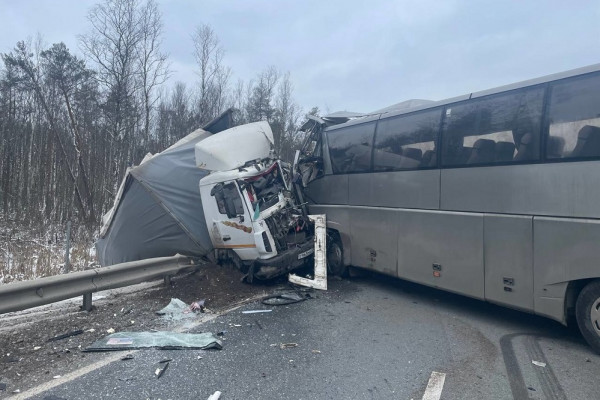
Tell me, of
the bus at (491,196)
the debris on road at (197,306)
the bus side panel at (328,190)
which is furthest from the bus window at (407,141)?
the debris on road at (197,306)

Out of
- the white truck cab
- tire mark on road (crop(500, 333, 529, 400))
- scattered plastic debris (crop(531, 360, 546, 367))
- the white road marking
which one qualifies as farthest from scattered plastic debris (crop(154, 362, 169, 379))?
scattered plastic debris (crop(531, 360, 546, 367))

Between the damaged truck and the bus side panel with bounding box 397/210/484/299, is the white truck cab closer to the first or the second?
the damaged truck

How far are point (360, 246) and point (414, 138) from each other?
237 cm

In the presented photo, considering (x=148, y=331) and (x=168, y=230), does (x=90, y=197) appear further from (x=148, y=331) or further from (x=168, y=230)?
(x=148, y=331)

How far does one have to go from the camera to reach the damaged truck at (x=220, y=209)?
25.4ft

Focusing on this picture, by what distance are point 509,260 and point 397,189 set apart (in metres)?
2.25

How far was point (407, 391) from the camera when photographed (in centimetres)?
376

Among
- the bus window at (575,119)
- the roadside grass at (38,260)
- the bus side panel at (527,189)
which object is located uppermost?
the bus window at (575,119)

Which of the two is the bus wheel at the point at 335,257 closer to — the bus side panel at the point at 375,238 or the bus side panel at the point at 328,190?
the bus side panel at the point at 375,238

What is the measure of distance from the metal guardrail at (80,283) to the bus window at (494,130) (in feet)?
17.1

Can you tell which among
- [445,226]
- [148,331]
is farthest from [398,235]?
[148,331]

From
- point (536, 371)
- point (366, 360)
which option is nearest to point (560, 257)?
point (536, 371)

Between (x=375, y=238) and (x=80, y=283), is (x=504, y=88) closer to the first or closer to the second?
(x=375, y=238)

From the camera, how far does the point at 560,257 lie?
16.1 ft
